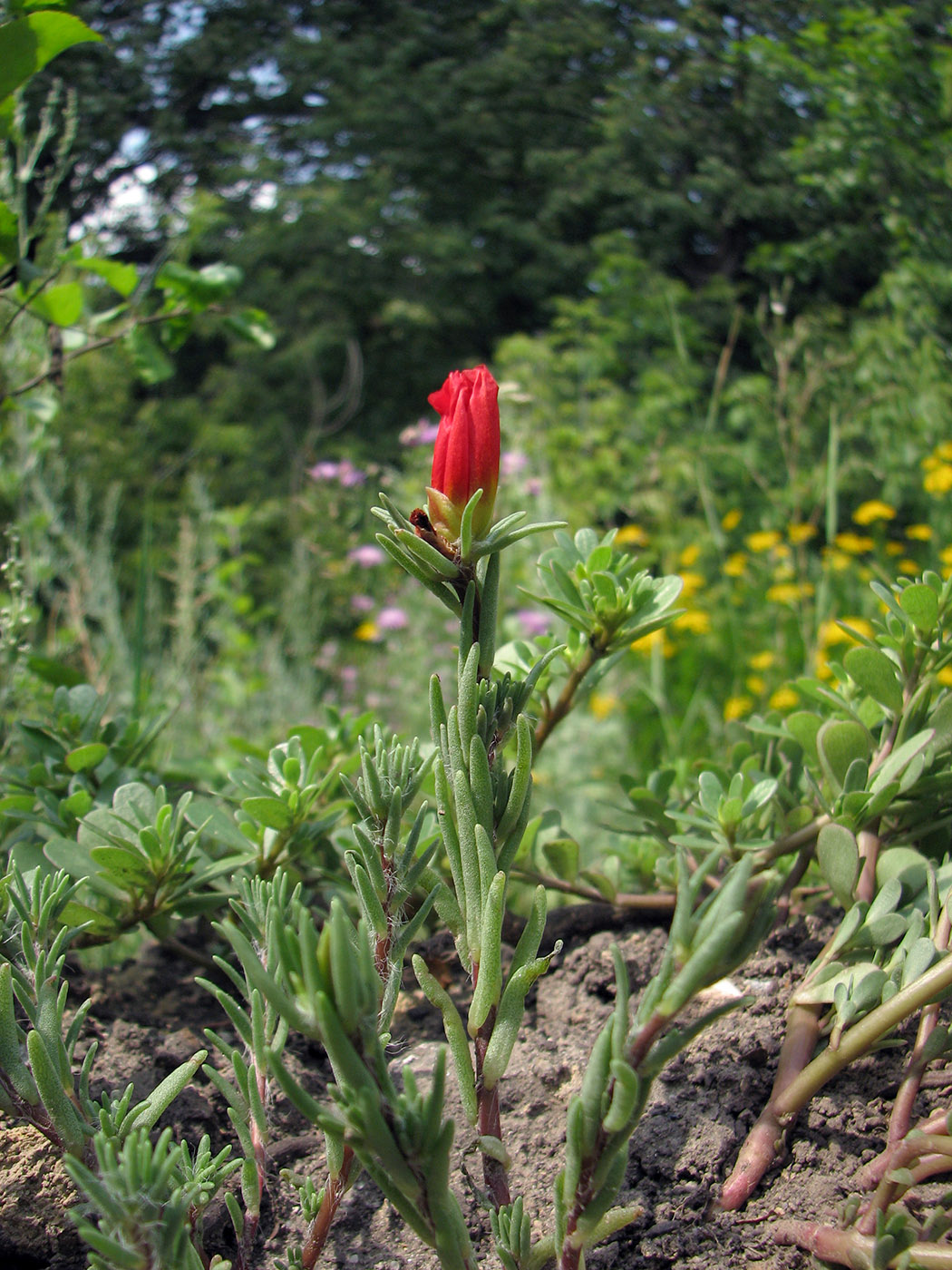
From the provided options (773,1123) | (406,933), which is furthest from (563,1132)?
(406,933)

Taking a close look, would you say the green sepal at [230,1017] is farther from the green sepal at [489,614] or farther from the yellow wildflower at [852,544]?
the yellow wildflower at [852,544]

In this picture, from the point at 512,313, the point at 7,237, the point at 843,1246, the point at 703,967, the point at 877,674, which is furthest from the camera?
the point at 512,313

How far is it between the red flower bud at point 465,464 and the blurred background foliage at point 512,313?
7.38 ft

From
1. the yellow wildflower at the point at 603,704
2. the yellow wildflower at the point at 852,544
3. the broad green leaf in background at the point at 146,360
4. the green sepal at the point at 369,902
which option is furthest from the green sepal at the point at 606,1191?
the yellow wildflower at the point at 852,544

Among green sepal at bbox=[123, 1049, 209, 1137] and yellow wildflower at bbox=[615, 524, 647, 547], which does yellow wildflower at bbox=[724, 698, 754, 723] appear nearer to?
yellow wildflower at bbox=[615, 524, 647, 547]

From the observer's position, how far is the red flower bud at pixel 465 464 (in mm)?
640

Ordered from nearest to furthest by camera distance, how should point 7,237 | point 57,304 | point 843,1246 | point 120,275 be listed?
1. point 843,1246
2. point 7,237
3. point 57,304
4. point 120,275

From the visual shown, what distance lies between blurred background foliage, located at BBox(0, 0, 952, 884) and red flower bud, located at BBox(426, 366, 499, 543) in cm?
225

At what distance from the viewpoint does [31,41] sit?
851 millimetres

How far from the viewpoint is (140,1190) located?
523 millimetres

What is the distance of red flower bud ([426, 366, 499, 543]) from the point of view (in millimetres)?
640

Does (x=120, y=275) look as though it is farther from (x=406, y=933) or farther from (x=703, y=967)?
(x=703, y=967)

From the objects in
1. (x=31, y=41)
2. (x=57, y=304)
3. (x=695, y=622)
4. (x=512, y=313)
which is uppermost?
(x=31, y=41)

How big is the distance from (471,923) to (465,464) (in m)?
0.33
